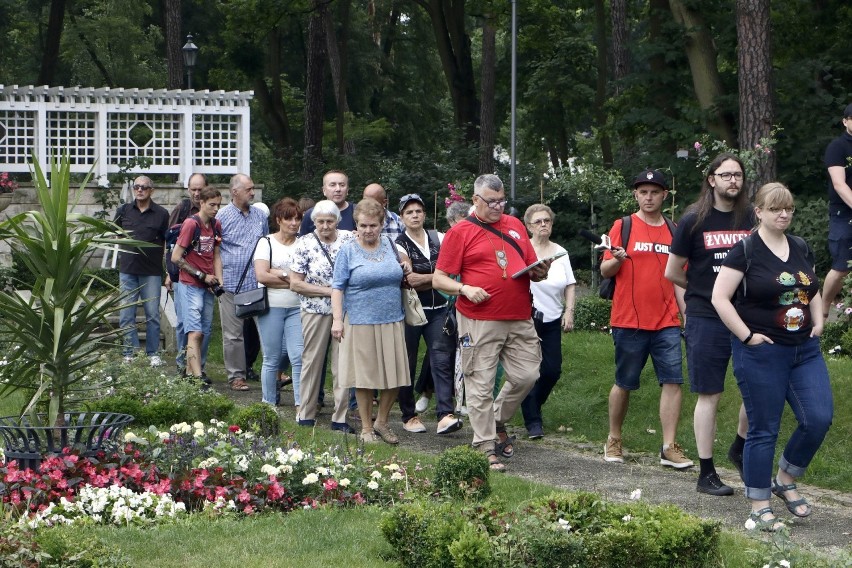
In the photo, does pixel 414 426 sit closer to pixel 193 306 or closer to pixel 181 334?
pixel 193 306

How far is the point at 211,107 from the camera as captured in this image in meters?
21.7

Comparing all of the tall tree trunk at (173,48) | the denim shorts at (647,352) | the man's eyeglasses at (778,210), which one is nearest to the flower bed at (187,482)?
the denim shorts at (647,352)

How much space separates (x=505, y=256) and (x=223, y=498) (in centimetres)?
297

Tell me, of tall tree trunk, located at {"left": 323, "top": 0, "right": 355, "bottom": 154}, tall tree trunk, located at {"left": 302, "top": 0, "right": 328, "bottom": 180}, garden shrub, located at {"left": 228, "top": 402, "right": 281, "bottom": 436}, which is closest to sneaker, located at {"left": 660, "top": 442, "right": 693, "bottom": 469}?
garden shrub, located at {"left": 228, "top": 402, "right": 281, "bottom": 436}

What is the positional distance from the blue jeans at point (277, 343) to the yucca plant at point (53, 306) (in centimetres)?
333

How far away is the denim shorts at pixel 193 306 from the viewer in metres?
Result: 12.7

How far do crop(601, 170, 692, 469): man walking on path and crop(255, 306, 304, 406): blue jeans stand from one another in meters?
3.09

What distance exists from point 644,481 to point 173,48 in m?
20.4

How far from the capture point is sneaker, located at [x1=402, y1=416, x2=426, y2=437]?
10.8 meters

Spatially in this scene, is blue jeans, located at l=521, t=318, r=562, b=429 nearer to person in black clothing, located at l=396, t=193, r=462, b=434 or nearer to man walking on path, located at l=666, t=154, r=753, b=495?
person in black clothing, located at l=396, t=193, r=462, b=434

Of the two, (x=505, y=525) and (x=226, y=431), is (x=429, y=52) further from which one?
(x=505, y=525)

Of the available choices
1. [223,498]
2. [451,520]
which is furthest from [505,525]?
[223,498]

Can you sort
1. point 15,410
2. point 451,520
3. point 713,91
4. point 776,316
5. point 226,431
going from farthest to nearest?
1. point 713,91
2. point 15,410
3. point 226,431
4. point 776,316
5. point 451,520

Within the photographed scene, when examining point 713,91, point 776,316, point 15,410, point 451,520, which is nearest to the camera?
point 451,520
